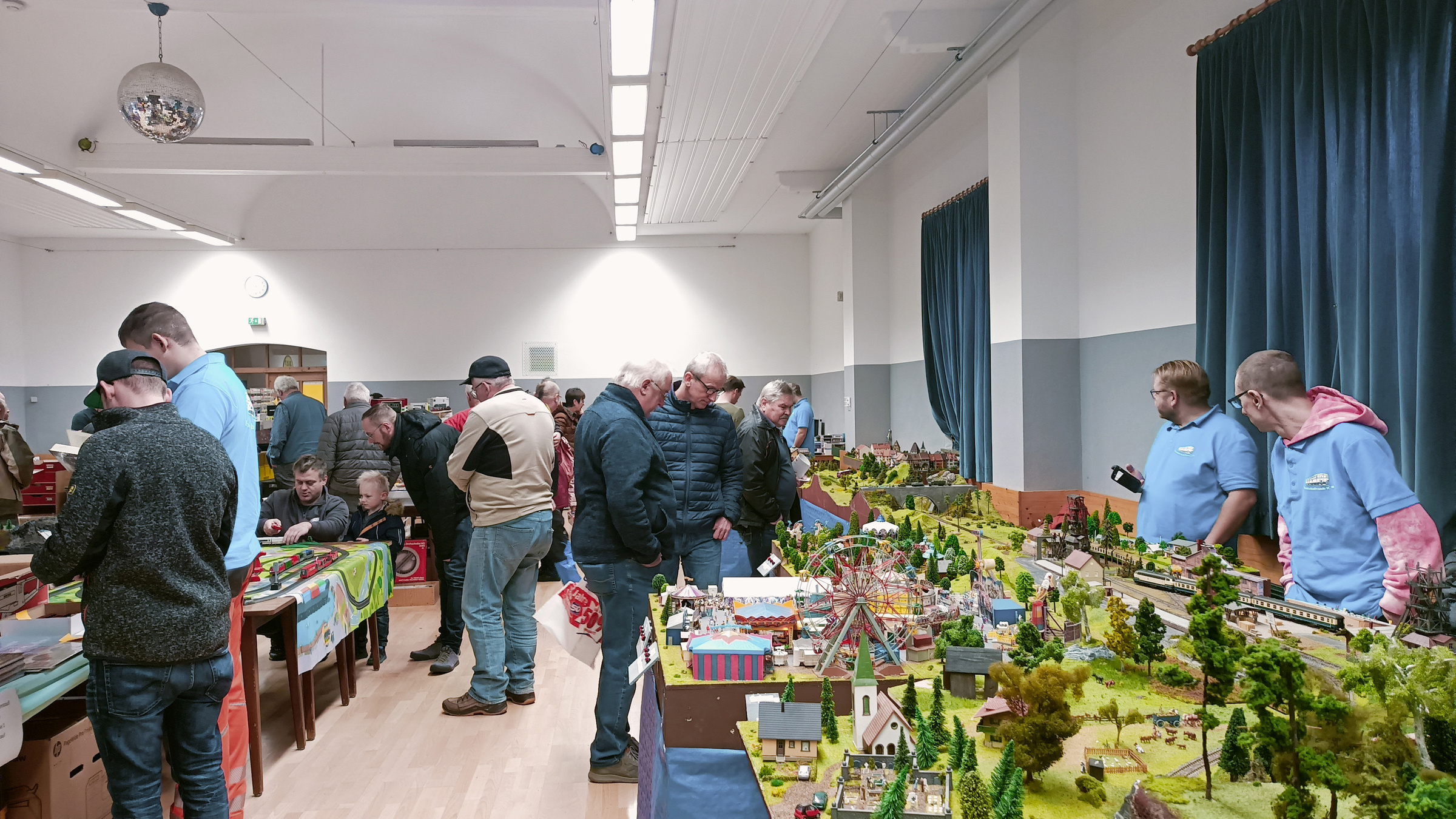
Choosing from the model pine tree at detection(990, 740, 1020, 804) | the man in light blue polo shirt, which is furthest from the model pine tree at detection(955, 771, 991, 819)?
the man in light blue polo shirt

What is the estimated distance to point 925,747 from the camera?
1681mm

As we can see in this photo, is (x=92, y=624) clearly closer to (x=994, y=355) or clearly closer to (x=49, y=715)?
(x=49, y=715)

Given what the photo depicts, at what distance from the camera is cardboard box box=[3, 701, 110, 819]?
262 cm

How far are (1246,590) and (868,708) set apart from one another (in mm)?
1582

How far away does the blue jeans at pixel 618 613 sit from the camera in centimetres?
343

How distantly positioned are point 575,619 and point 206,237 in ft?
32.3

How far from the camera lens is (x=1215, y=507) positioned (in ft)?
11.5

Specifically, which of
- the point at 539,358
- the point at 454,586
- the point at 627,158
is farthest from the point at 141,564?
the point at 539,358

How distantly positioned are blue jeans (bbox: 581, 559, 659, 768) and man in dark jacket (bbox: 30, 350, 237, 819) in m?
1.36

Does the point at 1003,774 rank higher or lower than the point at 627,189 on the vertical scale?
lower

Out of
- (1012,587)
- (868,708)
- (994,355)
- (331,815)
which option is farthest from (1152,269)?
(331,815)

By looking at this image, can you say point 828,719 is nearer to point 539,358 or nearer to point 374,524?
point 374,524

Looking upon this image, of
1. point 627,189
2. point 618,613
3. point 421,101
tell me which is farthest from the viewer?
point 421,101

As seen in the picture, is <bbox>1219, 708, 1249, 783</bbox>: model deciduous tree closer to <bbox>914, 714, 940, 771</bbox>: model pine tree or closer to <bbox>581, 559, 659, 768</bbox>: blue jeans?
<bbox>914, 714, 940, 771</bbox>: model pine tree
